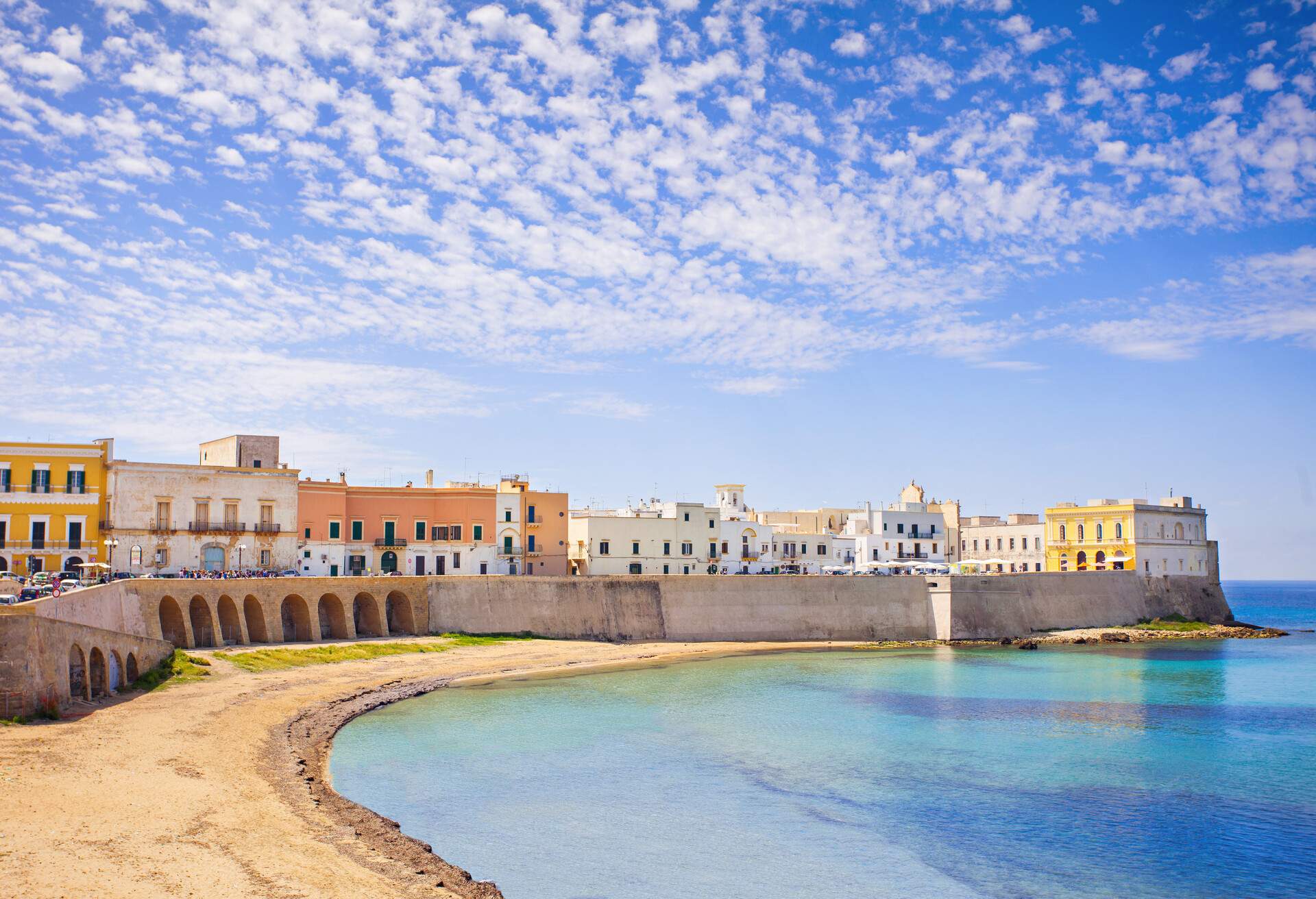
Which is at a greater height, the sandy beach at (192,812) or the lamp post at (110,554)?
the lamp post at (110,554)

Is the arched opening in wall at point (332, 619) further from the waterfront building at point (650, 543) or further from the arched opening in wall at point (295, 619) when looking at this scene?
the waterfront building at point (650, 543)

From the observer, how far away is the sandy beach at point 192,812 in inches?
636

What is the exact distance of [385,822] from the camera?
20797 mm

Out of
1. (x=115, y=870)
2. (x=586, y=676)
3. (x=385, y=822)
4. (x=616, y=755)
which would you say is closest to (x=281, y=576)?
(x=586, y=676)

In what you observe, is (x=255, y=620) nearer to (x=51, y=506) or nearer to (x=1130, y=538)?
(x=51, y=506)

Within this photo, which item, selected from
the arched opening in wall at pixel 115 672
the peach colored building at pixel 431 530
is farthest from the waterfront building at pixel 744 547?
the arched opening in wall at pixel 115 672

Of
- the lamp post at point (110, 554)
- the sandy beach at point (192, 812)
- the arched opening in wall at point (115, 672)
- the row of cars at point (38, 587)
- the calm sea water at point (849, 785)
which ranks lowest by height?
the calm sea water at point (849, 785)

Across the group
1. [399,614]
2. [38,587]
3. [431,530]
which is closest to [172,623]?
[38,587]

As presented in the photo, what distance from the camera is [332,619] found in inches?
1911

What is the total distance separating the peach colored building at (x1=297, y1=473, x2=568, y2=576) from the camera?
5394 cm

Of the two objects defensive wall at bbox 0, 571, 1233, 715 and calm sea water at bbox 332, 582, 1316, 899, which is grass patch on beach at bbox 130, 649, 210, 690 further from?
calm sea water at bbox 332, 582, 1316, 899

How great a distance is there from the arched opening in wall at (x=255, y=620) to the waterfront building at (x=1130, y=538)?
54313 mm

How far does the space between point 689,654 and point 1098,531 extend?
35550 mm

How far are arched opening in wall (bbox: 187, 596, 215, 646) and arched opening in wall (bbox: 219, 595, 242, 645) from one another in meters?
0.98
